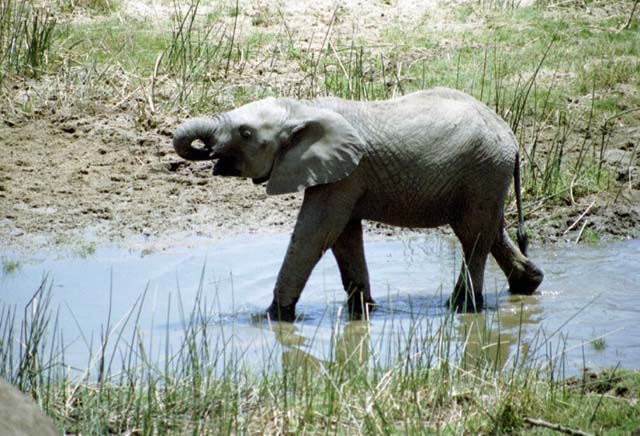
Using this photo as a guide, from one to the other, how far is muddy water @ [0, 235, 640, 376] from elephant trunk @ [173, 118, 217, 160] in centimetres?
65

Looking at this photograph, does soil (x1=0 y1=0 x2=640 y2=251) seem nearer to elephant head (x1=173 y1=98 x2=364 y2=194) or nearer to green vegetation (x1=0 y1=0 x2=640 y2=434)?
green vegetation (x1=0 y1=0 x2=640 y2=434)

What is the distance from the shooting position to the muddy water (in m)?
7.77

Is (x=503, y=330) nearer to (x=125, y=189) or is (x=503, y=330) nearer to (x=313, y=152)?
(x=313, y=152)

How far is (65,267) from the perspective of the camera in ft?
31.6

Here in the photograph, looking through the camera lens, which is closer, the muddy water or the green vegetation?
the green vegetation

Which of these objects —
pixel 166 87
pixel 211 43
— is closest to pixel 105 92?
pixel 166 87

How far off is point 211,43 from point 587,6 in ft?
17.3

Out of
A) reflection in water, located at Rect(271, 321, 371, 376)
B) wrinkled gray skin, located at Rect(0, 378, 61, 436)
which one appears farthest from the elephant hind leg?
wrinkled gray skin, located at Rect(0, 378, 61, 436)

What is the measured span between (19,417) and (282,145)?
16.6 feet

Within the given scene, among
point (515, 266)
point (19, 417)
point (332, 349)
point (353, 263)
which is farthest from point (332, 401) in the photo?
point (515, 266)

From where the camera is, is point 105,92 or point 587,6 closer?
point 105,92

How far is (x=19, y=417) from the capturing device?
341cm

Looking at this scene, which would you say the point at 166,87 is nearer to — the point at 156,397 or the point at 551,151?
the point at 551,151

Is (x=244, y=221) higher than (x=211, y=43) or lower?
lower
